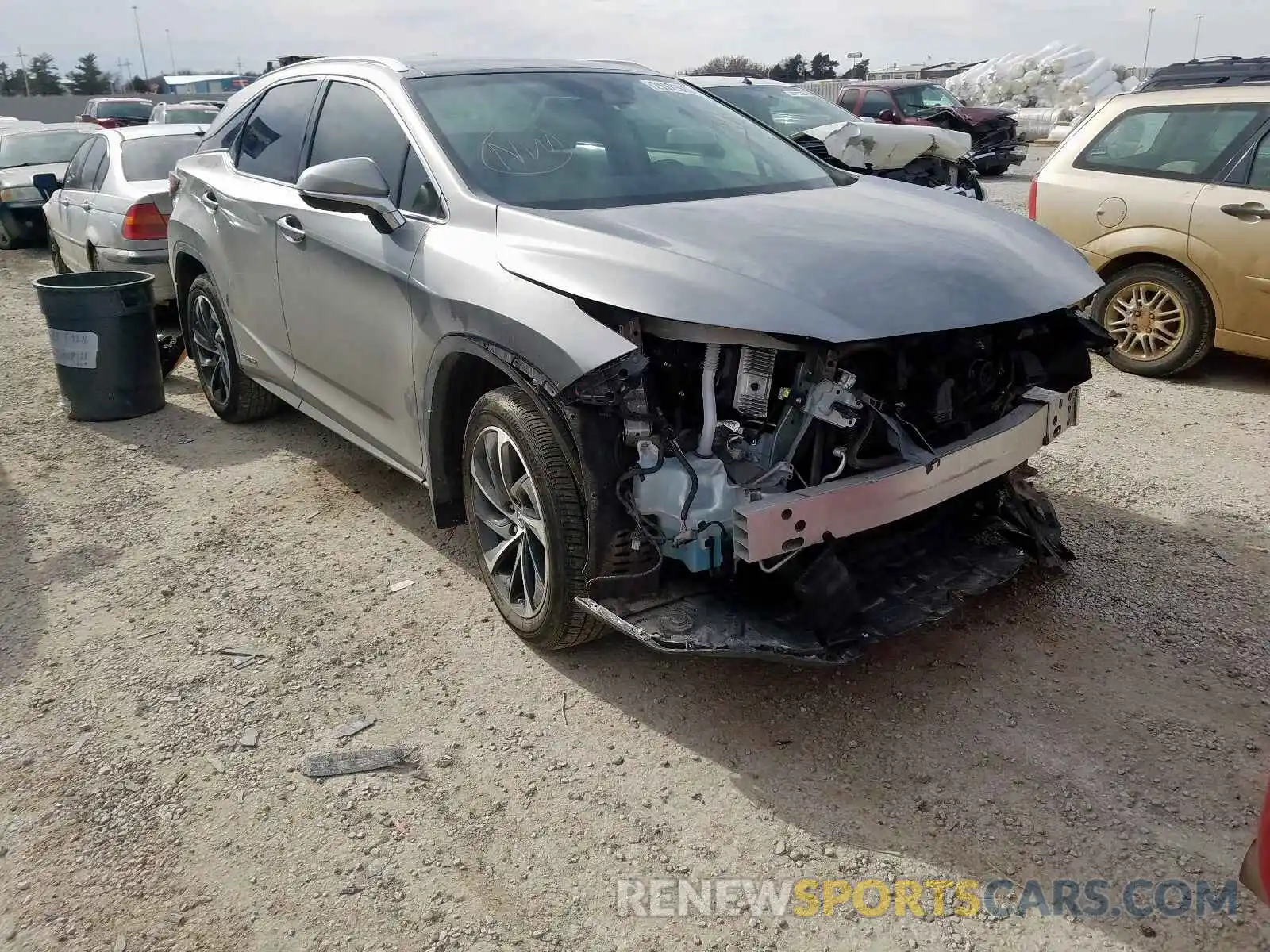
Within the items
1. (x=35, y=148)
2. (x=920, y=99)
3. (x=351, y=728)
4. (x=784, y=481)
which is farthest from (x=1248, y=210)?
(x=35, y=148)

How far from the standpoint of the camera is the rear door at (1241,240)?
595 centimetres

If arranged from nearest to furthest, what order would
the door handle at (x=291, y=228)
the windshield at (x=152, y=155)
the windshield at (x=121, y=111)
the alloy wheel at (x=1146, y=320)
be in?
the door handle at (x=291, y=228)
the alloy wheel at (x=1146, y=320)
the windshield at (x=152, y=155)
the windshield at (x=121, y=111)

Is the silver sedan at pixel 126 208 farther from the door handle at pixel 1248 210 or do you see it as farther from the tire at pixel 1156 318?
the door handle at pixel 1248 210

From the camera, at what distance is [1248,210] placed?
5996 millimetres

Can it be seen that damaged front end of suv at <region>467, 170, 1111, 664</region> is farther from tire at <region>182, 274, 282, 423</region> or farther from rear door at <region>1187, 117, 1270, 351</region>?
rear door at <region>1187, 117, 1270, 351</region>

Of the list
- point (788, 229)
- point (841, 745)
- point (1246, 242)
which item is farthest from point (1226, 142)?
point (841, 745)

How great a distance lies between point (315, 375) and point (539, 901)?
277 centimetres

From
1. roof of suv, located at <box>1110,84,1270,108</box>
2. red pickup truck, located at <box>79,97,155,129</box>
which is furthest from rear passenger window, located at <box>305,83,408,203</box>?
red pickup truck, located at <box>79,97,155,129</box>

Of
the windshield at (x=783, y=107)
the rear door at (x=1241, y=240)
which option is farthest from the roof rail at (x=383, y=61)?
the windshield at (x=783, y=107)

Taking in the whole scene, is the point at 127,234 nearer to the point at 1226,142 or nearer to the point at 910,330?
the point at 910,330

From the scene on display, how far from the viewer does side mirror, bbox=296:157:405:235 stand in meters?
3.49

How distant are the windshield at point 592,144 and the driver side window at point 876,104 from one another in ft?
48.9

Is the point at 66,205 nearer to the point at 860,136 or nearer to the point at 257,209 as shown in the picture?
the point at 257,209

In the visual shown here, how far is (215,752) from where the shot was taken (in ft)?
10.2
